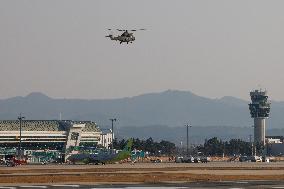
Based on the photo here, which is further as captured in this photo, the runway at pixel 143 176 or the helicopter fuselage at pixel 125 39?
the helicopter fuselage at pixel 125 39

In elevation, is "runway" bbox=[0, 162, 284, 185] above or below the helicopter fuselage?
below

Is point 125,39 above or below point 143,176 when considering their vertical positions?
above

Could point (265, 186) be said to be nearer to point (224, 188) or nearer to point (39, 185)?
point (224, 188)

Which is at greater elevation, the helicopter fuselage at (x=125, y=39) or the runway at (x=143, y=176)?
the helicopter fuselage at (x=125, y=39)

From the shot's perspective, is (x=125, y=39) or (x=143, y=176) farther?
(x=143, y=176)

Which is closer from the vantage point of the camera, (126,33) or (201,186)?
(201,186)

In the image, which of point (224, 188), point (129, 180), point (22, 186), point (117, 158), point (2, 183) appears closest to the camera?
point (224, 188)

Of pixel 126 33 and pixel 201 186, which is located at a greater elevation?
pixel 126 33

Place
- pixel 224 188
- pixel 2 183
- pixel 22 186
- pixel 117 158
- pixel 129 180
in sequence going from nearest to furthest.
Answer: pixel 224 188 → pixel 22 186 → pixel 2 183 → pixel 129 180 → pixel 117 158

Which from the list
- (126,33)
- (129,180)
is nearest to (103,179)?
(129,180)

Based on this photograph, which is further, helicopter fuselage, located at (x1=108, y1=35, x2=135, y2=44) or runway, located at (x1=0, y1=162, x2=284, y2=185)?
helicopter fuselage, located at (x1=108, y1=35, x2=135, y2=44)
